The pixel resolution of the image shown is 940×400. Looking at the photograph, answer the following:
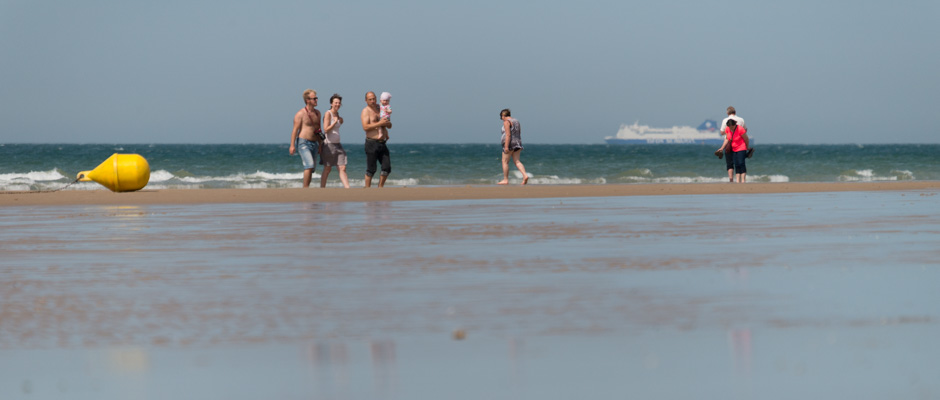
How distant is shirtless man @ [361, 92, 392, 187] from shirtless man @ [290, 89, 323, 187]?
68 centimetres

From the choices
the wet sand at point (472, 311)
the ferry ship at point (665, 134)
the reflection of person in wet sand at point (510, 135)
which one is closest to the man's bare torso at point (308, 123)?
the reflection of person in wet sand at point (510, 135)

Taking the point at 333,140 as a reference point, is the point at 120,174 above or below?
below

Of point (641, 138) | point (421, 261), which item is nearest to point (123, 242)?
point (421, 261)

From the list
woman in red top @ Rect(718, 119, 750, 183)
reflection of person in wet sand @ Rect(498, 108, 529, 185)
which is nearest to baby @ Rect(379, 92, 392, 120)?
reflection of person in wet sand @ Rect(498, 108, 529, 185)

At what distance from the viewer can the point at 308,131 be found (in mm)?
16641

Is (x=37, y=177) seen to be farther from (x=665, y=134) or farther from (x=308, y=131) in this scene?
(x=665, y=134)

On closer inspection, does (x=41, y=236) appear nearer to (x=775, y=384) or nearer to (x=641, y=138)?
(x=775, y=384)

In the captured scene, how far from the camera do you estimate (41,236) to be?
9.66 metres

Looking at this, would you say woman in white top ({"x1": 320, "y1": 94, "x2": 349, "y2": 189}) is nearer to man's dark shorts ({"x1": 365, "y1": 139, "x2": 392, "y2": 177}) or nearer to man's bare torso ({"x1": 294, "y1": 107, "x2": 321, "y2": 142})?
man's bare torso ({"x1": 294, "y1": 107, "x2": 321, "y2": 142})

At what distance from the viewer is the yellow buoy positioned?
17.4 metres

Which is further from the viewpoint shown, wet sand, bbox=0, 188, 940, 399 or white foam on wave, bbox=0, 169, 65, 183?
white foam on wave, bbox=0, 169, 65, 183

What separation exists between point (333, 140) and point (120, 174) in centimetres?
335

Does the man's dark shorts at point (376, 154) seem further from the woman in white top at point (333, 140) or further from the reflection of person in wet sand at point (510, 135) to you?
the reflection of person in wet sand at point (510, 135)

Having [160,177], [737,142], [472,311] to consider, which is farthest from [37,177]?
[472,311]
